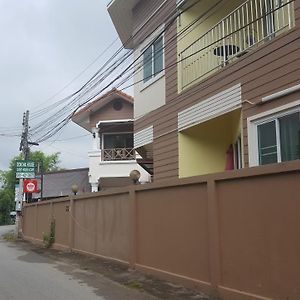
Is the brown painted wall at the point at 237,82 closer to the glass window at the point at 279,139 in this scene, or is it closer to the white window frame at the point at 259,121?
the white window frame at the point at 259,121

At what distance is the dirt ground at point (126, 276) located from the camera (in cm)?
880

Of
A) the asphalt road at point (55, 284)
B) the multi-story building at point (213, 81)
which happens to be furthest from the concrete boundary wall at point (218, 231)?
the multi-story building at point (213, 81)

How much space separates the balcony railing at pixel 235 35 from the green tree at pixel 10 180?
56.4m

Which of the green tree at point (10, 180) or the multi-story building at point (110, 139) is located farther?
the green tree at point (10, 180)

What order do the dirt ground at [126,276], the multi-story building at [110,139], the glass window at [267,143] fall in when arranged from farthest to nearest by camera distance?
the multi-story building at [110,139] → the glass window at [267,143] → the dirt ground at [126,276]

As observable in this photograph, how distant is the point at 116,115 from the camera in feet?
106

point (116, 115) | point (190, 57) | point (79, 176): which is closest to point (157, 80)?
point (190, 57)

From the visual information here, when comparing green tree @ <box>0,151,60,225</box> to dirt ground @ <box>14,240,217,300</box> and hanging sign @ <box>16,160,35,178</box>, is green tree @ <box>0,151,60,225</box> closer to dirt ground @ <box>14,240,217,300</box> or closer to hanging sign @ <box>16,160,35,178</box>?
hanging sign @ <box>16,160,35,178</box>

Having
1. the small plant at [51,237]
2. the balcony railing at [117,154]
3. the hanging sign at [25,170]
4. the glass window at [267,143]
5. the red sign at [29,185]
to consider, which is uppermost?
the balcony railing at [117,154]

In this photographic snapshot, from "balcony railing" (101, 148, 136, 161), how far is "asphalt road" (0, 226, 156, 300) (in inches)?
689

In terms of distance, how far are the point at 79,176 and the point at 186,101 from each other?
90.8 ft

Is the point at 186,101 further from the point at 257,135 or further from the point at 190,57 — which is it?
the point at 257,135

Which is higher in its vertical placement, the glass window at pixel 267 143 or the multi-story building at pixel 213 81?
the multi-story building at pixel 213 81

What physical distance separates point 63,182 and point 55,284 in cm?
3031
